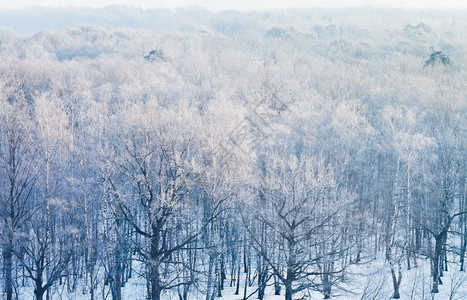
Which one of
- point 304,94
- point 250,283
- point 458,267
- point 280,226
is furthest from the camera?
point 304,94

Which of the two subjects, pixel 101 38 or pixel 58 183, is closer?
pixel 58 183

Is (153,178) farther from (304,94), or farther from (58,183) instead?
(304,94)

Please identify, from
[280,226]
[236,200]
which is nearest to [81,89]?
[236,200]

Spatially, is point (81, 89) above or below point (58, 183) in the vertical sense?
above

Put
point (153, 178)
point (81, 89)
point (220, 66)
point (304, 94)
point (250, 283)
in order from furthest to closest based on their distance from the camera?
1. point (220, 66)
2. point (304, 94)
3. point (81, 89)
4. point (250, 283)
5. point (153, 178)

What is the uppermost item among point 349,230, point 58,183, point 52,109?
point 52,109

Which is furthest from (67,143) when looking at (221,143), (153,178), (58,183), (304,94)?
(304,94)
